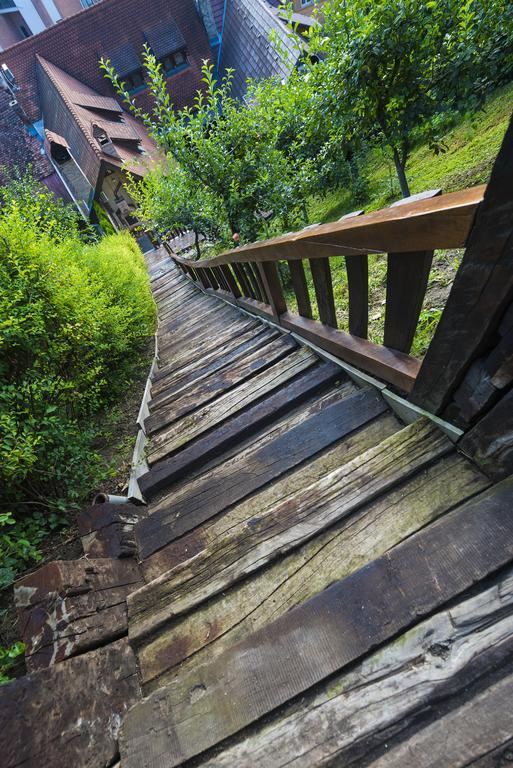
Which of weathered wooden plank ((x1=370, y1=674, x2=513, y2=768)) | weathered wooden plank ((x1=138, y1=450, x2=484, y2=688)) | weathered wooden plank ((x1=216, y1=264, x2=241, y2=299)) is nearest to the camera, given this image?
weathered wooden plank ((x1=370, y1=674, x2=513, y2=768))

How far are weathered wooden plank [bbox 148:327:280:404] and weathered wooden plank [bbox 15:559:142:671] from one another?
1923mm

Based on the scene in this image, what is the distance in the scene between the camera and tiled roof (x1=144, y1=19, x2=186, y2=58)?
847 inches

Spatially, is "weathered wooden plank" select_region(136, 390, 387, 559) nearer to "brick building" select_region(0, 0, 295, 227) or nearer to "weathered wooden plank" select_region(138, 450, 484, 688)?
"weathered wooden plank" select_region(138, 450, 484, 688)

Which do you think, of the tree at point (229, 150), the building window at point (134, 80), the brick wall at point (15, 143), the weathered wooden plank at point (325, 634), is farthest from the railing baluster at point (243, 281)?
the building window at point (134, 80)

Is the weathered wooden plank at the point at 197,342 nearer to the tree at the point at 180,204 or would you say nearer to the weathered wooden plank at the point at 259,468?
the weathered wooden plank at the point at 259,468

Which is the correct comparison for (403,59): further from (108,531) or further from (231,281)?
(108,531)

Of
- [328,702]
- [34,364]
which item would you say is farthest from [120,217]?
[328,702]

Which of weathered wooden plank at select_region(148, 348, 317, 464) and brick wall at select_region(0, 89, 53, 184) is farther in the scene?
brick wall at select_region(0, 89, 53, 184)

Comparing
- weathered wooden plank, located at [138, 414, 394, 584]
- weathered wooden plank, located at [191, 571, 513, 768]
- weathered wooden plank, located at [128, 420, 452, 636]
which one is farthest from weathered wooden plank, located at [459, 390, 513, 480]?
weathered wooden plank, located at [138, 414, 394, 584]

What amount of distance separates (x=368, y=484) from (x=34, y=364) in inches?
103

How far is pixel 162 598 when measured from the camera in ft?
4.62

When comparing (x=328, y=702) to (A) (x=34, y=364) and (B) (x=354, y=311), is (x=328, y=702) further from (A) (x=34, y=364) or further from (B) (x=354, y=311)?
(A) (x=34, y=364)

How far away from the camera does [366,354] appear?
184cm

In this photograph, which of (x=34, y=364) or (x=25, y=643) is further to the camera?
(x=34, y=364)
